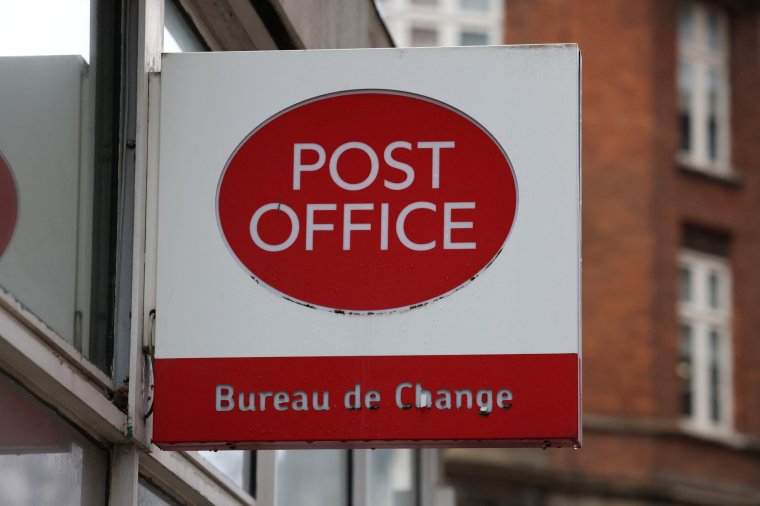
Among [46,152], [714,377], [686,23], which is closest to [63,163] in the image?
[46,152]

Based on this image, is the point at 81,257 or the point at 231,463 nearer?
the point at 81,257

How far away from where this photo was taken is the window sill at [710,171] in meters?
25.8

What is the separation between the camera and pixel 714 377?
25.8m

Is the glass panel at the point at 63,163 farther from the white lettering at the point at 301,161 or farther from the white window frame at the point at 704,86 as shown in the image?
the white window frame at the point at 704,86

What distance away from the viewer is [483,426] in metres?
4.82

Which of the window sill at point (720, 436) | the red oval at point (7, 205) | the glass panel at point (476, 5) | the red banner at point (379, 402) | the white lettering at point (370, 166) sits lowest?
the red banner at point (379, 402)

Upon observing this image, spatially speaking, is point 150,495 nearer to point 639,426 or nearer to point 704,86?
point 639,426

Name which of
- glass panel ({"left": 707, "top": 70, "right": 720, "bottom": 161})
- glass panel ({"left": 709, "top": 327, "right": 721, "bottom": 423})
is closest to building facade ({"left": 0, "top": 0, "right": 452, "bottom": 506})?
glass panel ({"left": 709, "top": 327, "right": 721, "bottom": 423})

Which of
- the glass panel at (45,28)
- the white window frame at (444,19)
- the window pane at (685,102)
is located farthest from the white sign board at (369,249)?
the window pane at (685,102)

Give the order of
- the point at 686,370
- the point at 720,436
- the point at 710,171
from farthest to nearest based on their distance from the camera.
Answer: the point at 710,171 < the point at 720,436 < the point at 686,370

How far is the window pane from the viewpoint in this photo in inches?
1027

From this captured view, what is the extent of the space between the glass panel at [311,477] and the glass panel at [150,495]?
1.68 m

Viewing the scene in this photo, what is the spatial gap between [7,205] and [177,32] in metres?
1.67

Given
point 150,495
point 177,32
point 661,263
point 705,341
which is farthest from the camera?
point 705,341
